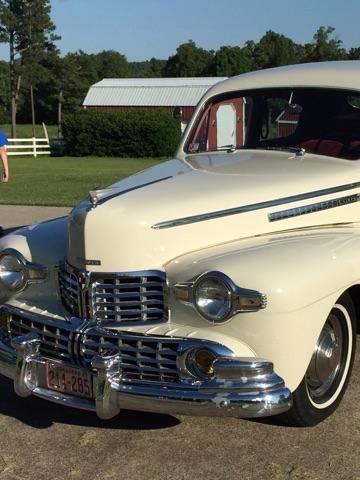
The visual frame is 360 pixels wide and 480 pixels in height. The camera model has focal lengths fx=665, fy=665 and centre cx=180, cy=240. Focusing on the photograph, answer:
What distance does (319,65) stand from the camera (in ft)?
16.1

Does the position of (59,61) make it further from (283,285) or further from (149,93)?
(283,285)

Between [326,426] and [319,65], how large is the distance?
104 inches

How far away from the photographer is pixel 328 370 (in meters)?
3.65

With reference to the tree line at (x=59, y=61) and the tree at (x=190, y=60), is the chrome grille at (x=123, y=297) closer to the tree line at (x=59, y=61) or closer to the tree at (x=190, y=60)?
the tree line at (x=59, y=61)

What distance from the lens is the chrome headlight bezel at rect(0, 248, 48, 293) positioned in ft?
13.0

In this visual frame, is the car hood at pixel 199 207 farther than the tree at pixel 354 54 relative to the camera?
No

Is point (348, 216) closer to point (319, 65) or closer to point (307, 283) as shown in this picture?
point (307, 283)

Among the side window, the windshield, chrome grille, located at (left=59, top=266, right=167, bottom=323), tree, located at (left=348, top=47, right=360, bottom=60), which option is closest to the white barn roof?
tree, located at (left=348, top=47, right=360, bottom=60)

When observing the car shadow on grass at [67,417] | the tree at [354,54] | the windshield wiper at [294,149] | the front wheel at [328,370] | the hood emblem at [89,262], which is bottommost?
the car shadow on grass at [67,417]

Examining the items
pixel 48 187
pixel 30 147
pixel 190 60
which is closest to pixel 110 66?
pixel 190 60

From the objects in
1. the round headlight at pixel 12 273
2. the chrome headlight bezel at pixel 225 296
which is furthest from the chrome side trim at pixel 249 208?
the round headlight at pixel 12 273

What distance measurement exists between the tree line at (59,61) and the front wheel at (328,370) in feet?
168

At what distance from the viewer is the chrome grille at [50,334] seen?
351cm

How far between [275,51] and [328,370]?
93998 mm
